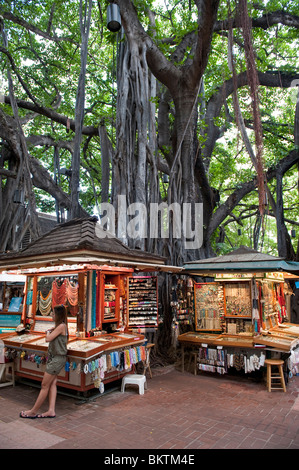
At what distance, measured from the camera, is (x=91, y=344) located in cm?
473

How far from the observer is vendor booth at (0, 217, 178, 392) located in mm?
4512

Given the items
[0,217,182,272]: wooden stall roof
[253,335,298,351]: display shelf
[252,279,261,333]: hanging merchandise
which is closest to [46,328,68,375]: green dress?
[0,217,182,272]: wooden stall roof

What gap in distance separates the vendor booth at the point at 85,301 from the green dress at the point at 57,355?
261 mm

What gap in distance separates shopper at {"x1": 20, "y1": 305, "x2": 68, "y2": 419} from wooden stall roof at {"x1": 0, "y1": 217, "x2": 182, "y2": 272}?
0.79m

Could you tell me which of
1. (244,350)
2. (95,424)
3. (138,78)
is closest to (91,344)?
(95,424)

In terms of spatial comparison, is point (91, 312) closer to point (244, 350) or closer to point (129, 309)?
point (129, 309)

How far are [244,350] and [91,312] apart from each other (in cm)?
270

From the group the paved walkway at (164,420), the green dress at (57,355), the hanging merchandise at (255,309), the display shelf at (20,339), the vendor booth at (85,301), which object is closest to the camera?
the paved walkway at (164,420)

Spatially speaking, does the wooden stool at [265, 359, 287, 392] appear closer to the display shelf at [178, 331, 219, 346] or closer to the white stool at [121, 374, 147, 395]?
the display shelf at [178, 331, 219, 346]

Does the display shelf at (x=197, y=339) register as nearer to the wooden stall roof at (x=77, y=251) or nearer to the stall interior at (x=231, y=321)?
the stall interior at (x=231, y=321)

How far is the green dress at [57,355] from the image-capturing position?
405 centimetres

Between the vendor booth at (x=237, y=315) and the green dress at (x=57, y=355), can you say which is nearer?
the green dress at (x=57, y=355)

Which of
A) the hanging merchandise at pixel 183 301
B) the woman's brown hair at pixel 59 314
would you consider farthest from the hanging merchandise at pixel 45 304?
the hanging merchandise at pixel 183 301

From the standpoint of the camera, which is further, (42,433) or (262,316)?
(262,316)
